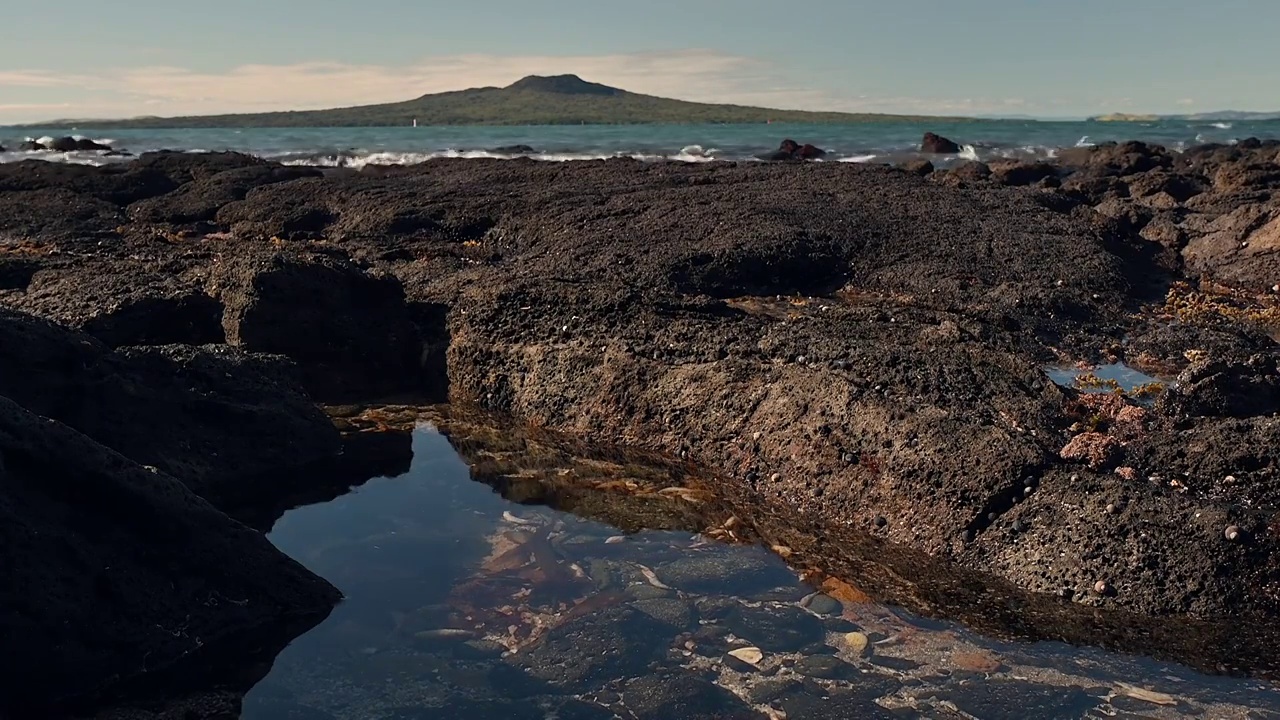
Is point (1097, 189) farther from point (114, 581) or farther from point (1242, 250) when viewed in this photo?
point (114, 581)

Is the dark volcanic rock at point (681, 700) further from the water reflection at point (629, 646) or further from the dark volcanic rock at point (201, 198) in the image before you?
the dark volcanic rock at point (201, 198)

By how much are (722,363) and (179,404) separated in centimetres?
358

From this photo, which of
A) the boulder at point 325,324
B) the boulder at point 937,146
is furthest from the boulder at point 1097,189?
the boulder at point 937,146

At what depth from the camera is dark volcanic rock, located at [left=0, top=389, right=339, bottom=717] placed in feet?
14.3

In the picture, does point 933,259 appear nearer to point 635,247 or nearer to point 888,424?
point 635,247

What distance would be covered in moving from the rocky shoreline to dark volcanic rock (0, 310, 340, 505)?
20 millimetres

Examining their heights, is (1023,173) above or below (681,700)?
above

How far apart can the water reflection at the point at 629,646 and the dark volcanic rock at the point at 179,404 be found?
92cm

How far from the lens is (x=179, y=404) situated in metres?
7.15

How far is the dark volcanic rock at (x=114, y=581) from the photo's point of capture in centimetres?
436

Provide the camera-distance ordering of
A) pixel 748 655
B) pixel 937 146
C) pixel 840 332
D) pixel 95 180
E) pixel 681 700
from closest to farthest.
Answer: pixel 681 700 → pixel 748 655 → pixel 840 332 → pixel 95 180 → pixel 937 146

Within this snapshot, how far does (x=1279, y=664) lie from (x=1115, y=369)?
15.7ft

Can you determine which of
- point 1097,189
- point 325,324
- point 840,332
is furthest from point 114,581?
point 1097,189

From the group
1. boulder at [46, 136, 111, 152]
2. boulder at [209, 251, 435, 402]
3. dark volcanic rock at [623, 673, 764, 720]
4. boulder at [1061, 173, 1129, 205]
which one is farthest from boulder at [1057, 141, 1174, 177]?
boulder at [46, 136, 111, 152]
